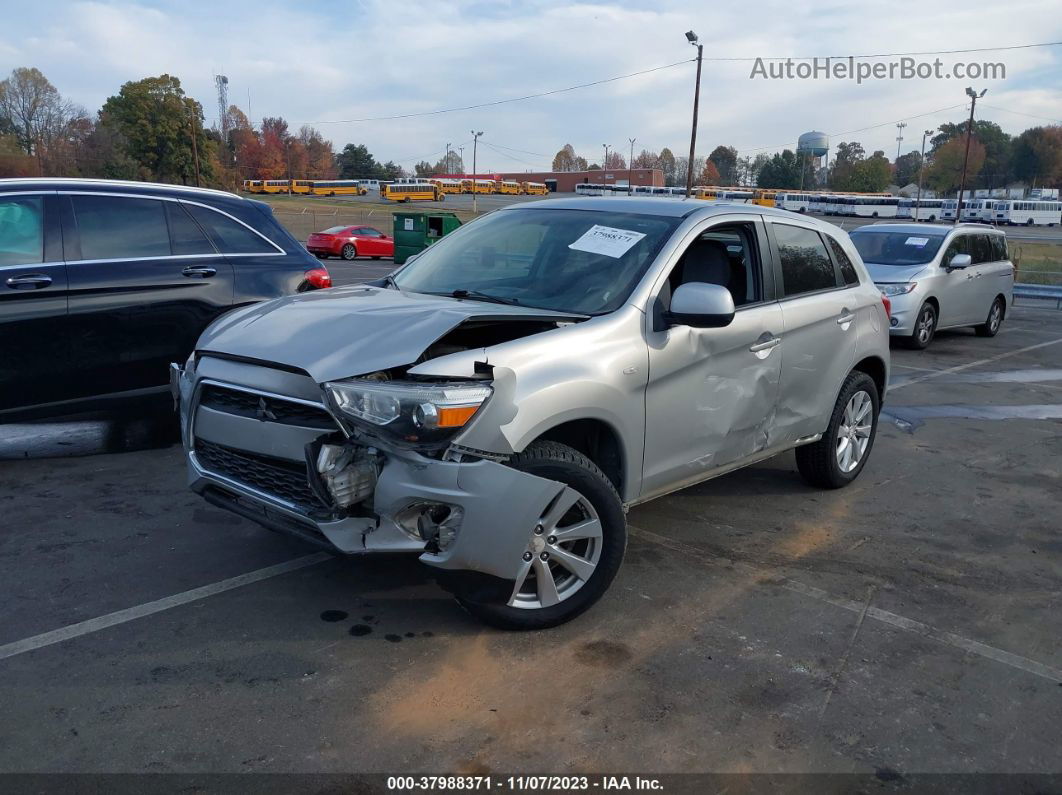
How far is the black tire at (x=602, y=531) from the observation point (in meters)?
3.53

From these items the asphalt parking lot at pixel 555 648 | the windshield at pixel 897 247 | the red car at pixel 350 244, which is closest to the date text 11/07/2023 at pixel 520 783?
the asphalt parking lot at pixel 555 648

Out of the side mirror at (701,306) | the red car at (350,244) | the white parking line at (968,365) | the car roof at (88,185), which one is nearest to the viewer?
Answer: the side mirror at (701,306)

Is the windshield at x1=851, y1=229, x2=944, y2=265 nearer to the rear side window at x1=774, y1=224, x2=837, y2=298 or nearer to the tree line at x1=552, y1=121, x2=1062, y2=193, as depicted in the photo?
the rear side window at x1=774, y1=224, x2=837, y2=298

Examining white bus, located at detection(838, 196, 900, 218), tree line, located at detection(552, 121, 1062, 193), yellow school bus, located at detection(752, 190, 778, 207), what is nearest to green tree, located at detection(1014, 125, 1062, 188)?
tree line, located at detection(552, 121, 1062, 193)

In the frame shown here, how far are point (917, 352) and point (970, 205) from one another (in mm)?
75562

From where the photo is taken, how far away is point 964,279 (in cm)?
1312

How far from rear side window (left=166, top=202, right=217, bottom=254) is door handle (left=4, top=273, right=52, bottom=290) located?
0.91m

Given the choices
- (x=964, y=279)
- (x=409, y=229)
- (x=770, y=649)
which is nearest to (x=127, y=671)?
(x=770, y=649)

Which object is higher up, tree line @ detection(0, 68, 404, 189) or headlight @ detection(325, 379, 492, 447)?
tree line @ detection(0, 68, 404, 189)

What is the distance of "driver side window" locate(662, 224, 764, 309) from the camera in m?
4.66

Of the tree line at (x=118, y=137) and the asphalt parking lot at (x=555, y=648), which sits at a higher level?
the tree line at (x=118, y=137)

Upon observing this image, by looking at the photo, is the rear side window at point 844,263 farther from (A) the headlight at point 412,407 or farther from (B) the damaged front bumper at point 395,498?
(A) the headlight at point 412,407

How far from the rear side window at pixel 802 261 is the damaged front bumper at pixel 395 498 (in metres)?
2.43

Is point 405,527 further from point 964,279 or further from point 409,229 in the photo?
point 409,229
